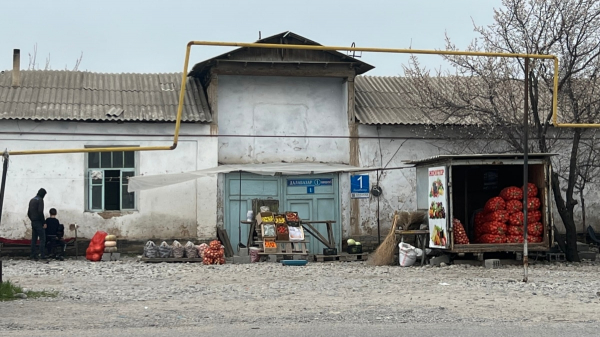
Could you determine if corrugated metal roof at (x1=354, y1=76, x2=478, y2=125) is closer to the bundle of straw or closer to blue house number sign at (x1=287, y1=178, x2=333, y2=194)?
blue house number sign at (x1=287, y1=178, x2=333, y2=194)

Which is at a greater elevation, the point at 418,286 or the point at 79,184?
the point at 79,184

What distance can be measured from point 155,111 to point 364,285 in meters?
10.4

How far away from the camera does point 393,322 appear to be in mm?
10000

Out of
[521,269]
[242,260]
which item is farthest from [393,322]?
[242,260]

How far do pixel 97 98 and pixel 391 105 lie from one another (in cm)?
842

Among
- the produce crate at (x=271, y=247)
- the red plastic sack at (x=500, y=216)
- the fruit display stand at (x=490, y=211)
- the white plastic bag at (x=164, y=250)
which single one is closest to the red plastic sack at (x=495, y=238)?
the fruit display stand at (x=490, y=211)

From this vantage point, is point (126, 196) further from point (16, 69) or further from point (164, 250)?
point (16, 69)

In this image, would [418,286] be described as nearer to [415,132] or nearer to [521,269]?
[521,269]

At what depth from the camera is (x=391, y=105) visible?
24.8 metres

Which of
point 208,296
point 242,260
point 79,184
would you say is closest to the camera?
point 208,296

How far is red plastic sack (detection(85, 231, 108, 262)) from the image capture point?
838 inches

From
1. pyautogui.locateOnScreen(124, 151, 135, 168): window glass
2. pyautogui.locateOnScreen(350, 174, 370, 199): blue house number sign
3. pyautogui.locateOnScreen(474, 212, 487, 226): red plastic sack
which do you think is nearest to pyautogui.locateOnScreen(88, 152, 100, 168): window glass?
pyautogui.locateOnScreen(124, 151, 135, 168): window glass

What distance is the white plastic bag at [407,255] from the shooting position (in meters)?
19.3

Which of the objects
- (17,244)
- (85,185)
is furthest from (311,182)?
(17,244)
